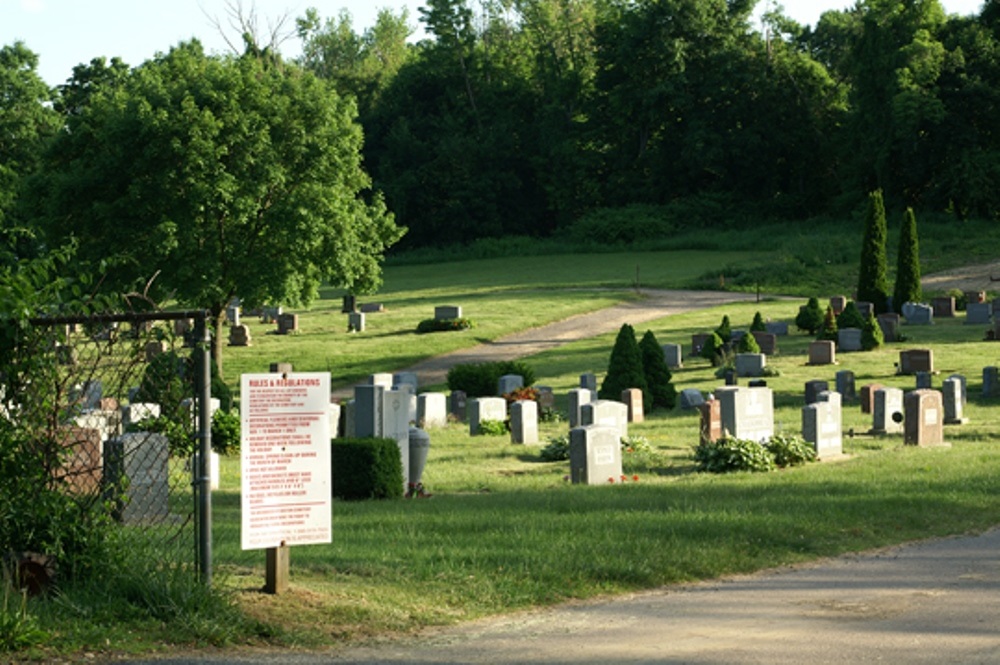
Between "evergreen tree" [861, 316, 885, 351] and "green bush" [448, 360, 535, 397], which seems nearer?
"green bush" [448, 360, 535, 397]

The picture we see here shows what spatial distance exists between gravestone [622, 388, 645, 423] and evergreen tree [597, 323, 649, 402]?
111 cm

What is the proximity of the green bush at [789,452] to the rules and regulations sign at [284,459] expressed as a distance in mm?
11141

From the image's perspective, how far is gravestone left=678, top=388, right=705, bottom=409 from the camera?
91.4 feet

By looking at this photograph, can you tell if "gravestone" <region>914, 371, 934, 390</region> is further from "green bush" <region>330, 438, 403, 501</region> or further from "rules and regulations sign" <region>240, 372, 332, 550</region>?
"rules and regulations sign" <region>240, 372, 332, 550</region>

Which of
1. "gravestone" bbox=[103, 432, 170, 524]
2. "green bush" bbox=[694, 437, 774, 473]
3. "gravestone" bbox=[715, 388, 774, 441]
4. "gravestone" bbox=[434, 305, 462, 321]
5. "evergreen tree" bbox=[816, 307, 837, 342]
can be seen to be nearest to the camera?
"gravestone" bbox=[103, 432, 170, 524]

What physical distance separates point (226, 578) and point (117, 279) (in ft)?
91.5

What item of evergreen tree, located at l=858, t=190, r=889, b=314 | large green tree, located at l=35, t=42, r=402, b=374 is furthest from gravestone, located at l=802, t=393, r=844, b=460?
evergreen tree, located at l=858, t=190, r=889, b=314

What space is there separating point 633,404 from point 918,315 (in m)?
19.5

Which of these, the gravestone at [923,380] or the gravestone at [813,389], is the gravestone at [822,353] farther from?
the gravestone at [813,389]

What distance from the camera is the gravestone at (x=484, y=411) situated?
2455 centimetres

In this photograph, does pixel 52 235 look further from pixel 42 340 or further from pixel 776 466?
pixel 42 340

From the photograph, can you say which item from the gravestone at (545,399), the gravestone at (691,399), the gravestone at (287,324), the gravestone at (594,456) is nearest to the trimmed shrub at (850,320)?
the gravestone at (691,399)

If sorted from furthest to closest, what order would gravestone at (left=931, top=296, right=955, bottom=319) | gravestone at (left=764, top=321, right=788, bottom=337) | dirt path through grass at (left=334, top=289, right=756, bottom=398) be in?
gravestone at (left=931, top=296, right=955, bottom=319), gravestone at (left=764, top=321, right=788, bottom=337), dirt path through grass at (left=334, top=289, right=756, bottom=398)

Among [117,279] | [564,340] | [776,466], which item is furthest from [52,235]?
[776,466]
